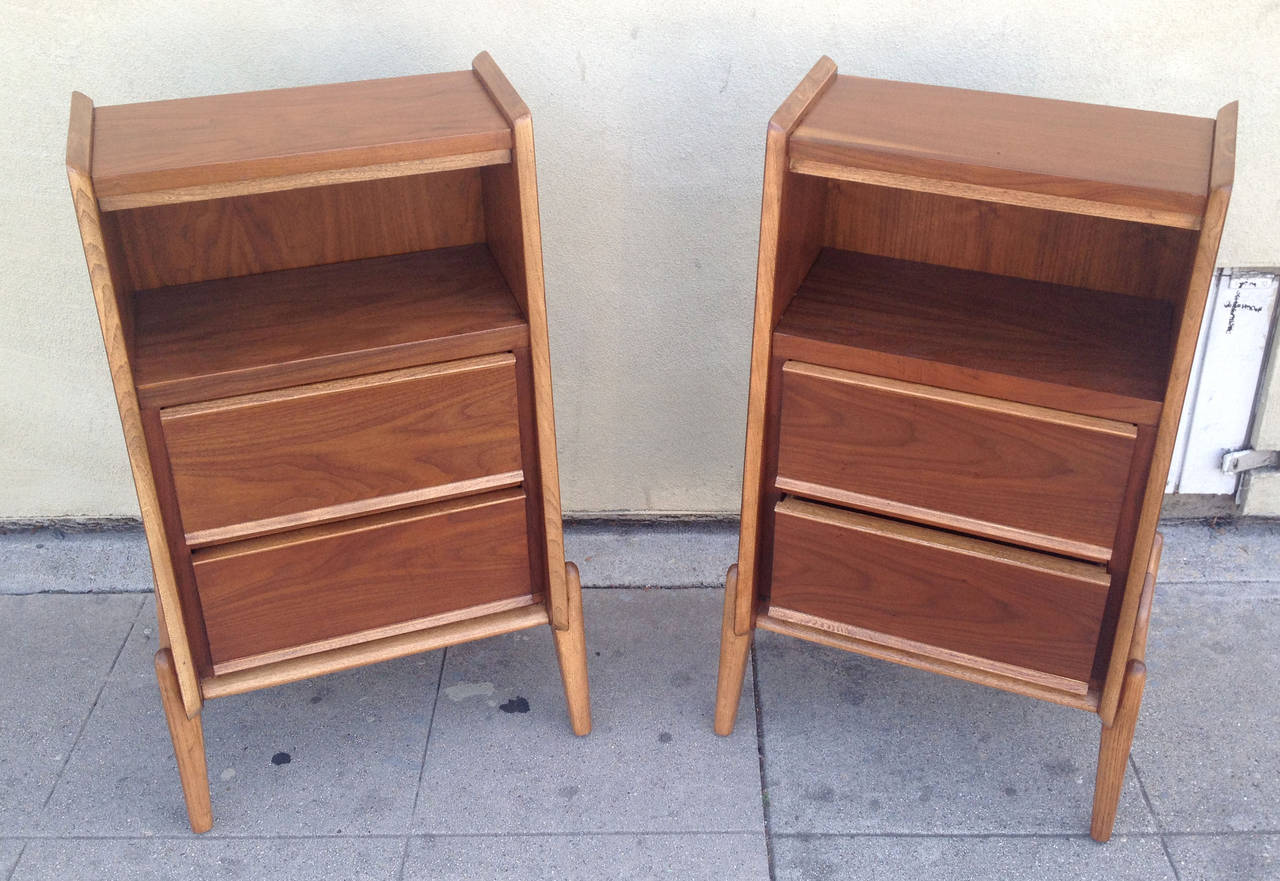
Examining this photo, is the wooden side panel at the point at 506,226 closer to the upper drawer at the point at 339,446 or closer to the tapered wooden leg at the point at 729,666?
the upper drawer at the point at 339,446

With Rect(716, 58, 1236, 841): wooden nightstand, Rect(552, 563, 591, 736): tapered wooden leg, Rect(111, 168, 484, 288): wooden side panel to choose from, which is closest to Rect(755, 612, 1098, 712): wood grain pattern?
Rect(716, 58, 1236, 841): wooden nightstand

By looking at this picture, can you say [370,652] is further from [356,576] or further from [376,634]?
[356,576]

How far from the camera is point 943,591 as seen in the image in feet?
5.89

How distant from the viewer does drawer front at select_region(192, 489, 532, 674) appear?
1.77 m

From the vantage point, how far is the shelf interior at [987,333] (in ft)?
5.28

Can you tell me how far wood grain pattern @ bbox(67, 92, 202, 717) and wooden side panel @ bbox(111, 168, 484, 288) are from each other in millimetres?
229

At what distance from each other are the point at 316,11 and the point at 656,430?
105 centimetres

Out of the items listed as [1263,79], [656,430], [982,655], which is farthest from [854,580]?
[1263,79]

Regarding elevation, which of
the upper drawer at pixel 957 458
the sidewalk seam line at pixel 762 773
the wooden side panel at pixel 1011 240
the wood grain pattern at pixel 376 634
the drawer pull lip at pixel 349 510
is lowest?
the sidewalk seam line at pixel 762 773

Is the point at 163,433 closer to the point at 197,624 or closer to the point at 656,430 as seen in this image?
the point at 197,624

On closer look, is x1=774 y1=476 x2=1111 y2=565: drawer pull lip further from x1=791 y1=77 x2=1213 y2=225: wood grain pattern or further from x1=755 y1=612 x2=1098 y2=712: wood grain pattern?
x1=791 y1=77 x2=1213 y2=225: wood grain pattern

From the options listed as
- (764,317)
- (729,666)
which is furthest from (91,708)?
(764,317)

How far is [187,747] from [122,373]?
Result: 2.12 ft

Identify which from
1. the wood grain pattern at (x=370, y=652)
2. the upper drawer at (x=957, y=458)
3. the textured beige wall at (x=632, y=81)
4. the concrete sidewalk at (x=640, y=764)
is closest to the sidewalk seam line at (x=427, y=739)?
the concrete sidewalk at (x=640, y=764)
